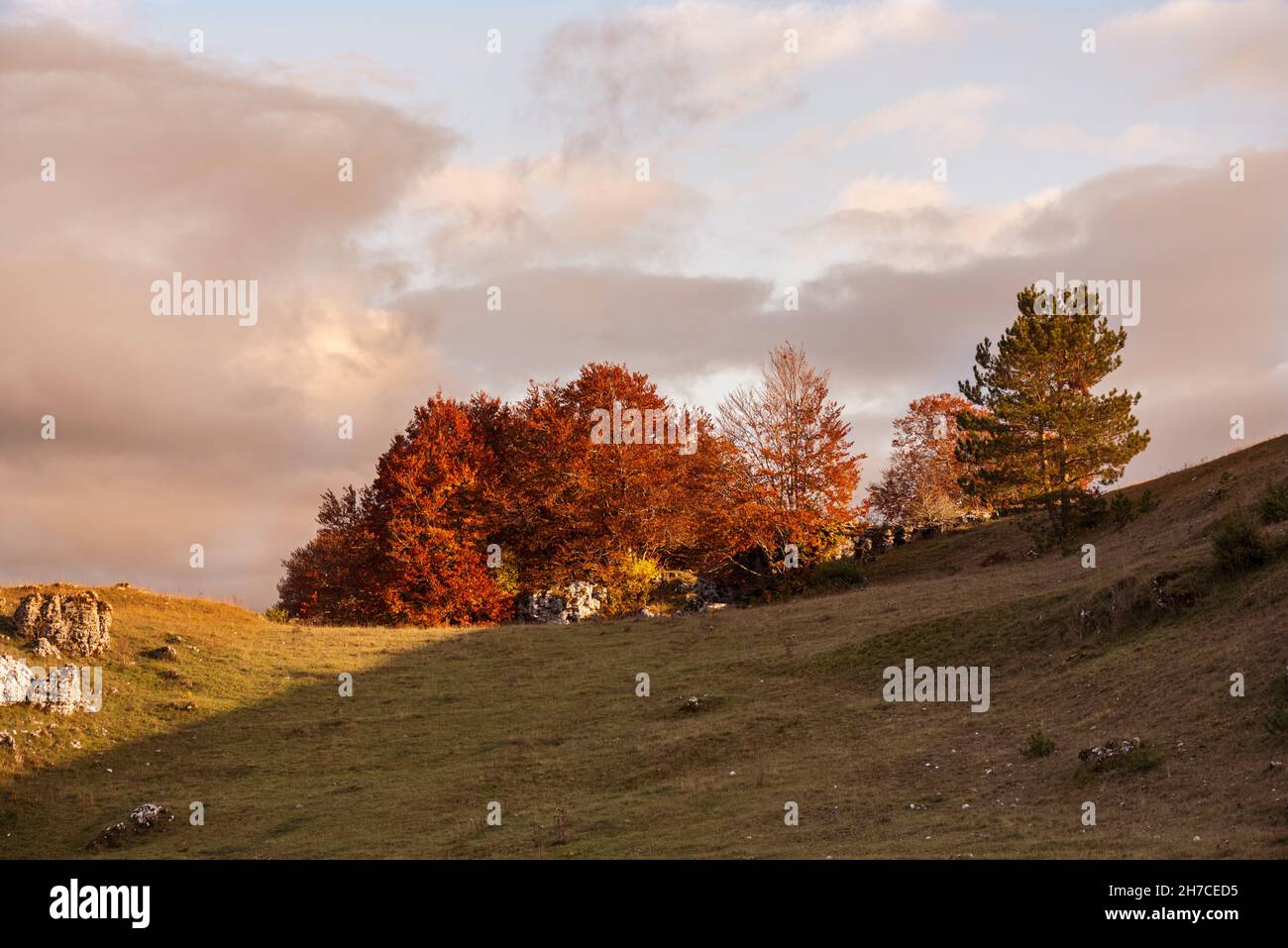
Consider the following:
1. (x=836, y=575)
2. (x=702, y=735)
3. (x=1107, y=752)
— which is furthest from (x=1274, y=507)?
(x=836, y=575)

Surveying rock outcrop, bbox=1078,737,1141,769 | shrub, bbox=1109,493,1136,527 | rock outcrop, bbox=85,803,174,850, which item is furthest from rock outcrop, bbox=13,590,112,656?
shrub, bbox=1109,493,1136,527

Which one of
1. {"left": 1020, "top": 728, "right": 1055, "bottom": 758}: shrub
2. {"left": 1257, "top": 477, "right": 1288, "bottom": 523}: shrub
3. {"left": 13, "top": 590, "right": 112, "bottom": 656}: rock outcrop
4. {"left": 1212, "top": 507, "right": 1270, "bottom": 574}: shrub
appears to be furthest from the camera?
{"left": 13, "top": 590, "right": 112, "bottom": 656}: rock outcrop

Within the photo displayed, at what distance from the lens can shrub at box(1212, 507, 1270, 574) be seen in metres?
31.6

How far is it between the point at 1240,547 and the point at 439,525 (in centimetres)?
4158

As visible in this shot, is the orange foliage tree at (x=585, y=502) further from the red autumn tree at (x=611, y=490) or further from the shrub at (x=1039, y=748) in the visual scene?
the shrub at (x=1039, y=748)

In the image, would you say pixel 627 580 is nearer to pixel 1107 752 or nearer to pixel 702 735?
pixel 702 735

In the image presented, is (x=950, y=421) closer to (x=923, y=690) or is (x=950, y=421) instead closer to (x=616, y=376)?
(x=616, y=376)

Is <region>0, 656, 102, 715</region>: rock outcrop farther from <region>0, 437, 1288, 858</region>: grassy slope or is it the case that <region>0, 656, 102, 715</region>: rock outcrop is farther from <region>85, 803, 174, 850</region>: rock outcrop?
<region>85, 803, 174, 850</region>: rock outcrop

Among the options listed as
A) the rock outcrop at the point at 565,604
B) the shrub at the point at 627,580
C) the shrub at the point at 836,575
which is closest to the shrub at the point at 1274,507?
the shrub at the point at 836,575

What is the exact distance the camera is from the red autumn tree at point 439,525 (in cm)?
5941

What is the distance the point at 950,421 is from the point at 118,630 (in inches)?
2853

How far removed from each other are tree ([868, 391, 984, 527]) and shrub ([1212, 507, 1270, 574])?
34255 millimetres
